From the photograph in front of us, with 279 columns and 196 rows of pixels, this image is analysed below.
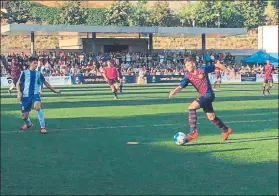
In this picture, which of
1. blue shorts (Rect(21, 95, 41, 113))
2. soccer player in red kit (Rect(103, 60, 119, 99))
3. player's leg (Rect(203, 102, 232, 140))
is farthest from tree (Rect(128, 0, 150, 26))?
player's leg (Rect(203, 102, 232, 140))

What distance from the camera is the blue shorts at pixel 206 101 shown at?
4.22 meters

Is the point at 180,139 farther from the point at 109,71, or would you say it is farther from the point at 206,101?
the point at 109,71

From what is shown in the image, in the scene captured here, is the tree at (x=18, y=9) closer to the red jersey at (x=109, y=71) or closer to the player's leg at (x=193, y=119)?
the red jersey at (x=109, y=71)

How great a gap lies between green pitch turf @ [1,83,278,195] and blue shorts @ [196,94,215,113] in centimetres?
88

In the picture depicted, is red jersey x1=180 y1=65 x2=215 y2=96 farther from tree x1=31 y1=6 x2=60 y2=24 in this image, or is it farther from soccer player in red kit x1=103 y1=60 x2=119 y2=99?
tree x1=31 y1=6 x2=60 y2=24

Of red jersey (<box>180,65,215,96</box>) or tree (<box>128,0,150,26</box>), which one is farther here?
tree (<box>128,0,150,26</box>)

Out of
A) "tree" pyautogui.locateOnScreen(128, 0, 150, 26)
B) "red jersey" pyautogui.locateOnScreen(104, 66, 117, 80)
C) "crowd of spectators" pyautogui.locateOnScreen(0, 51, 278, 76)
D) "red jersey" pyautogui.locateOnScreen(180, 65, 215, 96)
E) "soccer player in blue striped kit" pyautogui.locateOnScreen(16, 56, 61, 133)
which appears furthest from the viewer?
"red jersey" pyautogui.locateOnScreen(104, 66, 117, 80)

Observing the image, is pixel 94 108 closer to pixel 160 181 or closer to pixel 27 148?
pixel 27 148

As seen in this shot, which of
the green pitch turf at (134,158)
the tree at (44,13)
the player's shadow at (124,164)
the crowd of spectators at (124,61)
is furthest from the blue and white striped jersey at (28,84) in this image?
the player's shadow at (124,164)

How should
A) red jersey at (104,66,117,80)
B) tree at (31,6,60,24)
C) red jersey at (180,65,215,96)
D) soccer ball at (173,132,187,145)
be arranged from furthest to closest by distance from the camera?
red jersey at (104,66,117,80) < tree at (31,6,60,24) < soccer ball at (173,132,187,145) < red jersey at (180,65,215,96)

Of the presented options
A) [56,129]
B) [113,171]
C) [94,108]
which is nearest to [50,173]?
[113,171]

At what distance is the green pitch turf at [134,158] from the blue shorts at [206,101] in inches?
34.7

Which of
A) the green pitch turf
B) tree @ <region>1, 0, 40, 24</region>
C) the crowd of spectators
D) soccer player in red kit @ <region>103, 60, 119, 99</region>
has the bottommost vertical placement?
the green pitch turf

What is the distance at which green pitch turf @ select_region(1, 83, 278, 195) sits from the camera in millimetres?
9977
